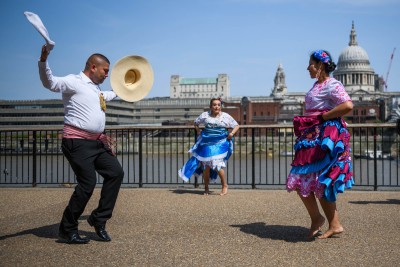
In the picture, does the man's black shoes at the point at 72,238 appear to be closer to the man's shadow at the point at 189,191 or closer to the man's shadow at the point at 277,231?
the man's shadow at the point at 277,231

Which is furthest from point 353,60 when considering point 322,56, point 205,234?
point 205,234

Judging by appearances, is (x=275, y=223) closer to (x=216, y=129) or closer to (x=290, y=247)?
(x=290, y=247)

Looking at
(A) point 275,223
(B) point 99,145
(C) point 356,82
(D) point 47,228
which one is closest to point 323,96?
(A) point 275,223

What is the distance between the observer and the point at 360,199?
7.34 meters

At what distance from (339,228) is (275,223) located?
0.96 m

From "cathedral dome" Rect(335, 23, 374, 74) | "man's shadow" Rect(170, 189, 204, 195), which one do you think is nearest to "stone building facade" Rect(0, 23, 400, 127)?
"cathedral dome" Rect(335, 23, 374, 74)

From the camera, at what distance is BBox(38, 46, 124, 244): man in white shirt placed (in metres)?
4.39

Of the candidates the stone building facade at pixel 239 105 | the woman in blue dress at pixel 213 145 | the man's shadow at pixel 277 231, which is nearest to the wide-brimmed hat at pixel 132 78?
the man's shadow at pixel 277 231

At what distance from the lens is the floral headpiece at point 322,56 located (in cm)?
465

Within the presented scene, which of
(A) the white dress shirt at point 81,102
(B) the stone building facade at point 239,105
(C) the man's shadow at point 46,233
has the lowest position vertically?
(C) the man's shadow at point 46,233

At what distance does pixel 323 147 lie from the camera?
4.45 meters

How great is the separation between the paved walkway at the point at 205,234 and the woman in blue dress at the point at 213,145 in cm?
62

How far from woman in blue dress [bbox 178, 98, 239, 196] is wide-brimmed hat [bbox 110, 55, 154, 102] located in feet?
9.80

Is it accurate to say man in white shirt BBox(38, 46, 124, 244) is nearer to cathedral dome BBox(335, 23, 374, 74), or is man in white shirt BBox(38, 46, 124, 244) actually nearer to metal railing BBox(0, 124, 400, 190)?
metal railing BBox(0, 124, 400, 190)
